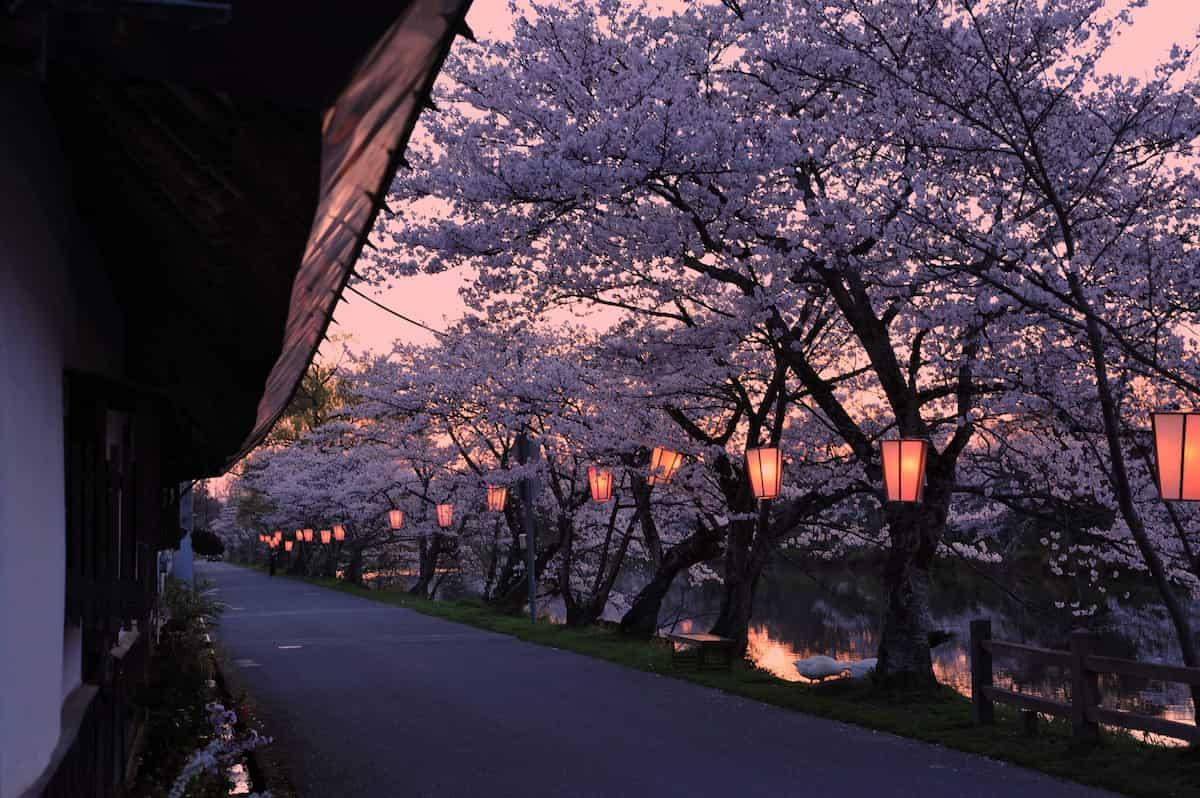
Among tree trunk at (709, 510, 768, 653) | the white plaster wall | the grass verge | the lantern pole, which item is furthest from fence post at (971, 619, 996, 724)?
the lantern pole

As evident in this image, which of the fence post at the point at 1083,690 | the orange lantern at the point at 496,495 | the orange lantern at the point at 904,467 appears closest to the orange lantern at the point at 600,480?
the orange lantern at the point at 496,495

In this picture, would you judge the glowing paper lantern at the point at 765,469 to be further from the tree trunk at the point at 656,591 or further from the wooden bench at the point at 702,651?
the tree trunk at the point at 656,591

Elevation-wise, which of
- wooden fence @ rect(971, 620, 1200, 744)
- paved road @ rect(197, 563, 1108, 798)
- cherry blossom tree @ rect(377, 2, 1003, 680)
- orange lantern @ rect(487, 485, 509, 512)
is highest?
cherry blossom tree @ rect(377, 2, 1003, 680)

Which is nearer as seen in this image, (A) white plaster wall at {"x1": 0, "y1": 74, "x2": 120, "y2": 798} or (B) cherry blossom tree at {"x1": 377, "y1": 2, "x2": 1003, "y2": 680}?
(A) white plaster wall at {"x1": 0, "y1": 74, "x2": 120, "y2": 798}

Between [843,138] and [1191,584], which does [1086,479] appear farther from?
[843,138]

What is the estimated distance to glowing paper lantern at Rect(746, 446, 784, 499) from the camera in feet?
49.2

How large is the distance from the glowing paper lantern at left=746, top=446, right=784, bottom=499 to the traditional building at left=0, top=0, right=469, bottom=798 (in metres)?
8.66

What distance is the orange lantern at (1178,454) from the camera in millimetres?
8867

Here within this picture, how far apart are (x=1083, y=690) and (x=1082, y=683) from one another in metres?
0.06

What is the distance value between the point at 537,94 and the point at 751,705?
8.12 metres

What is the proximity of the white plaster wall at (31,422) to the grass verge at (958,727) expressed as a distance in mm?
7919

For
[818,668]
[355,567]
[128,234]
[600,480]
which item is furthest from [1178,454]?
[355,567]

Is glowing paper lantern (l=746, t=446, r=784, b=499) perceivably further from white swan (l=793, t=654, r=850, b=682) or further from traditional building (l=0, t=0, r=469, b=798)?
traditional building (l=0, t=0, r=469, b=798)

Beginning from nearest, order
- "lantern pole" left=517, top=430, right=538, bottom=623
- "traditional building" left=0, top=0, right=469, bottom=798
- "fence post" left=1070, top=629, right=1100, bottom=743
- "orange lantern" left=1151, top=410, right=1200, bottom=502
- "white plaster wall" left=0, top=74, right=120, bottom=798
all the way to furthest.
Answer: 1. "traditional building" left=0, top=0, right=469, bottom=798
2. "white plaster wall" left=0, top=74, right=120, bottom=798
3. "orange lantern" left=1151, top=410, right=1200, bottom=502
4. "fence post" left=1070, top=629, right=1100, bottom=743
5. "lantern pole" left=517, top=430, right=538, bottom=623
